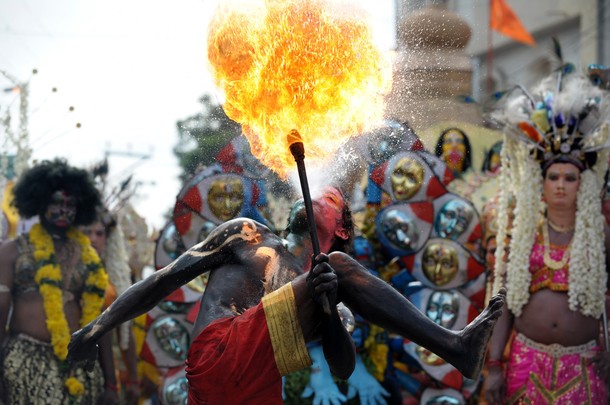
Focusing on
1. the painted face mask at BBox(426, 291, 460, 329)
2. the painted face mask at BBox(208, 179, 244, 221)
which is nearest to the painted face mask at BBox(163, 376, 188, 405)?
the painted face mask at BBox(208, 179, 244, 221)

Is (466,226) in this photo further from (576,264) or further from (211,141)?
(211,141)

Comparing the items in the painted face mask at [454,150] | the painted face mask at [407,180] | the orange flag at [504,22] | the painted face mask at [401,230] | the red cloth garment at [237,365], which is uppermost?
the orange flag at [504,22]

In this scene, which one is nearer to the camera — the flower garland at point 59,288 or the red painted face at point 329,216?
the red painted face at point 329,216

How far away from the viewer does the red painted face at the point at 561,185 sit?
626 centimetres

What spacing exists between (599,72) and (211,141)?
3.56m

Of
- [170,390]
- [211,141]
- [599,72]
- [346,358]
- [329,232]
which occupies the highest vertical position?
[599,72]

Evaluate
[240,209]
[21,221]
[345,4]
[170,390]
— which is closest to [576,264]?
[240,209]

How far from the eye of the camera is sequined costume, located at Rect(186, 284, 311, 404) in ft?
12.8

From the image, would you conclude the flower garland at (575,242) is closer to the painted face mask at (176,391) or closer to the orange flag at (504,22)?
the painted face mask at (176,391)

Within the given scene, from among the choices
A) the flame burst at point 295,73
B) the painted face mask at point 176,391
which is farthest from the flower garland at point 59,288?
the flame burst at point 295,73

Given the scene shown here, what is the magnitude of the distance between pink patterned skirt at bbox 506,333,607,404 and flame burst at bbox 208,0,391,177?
2.20 meters

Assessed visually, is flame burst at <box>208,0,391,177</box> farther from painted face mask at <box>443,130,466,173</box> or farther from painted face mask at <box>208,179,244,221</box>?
painted face mask at <box>443,130,466,173</box>

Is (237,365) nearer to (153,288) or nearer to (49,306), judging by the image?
(153,288)

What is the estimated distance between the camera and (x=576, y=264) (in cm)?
602
